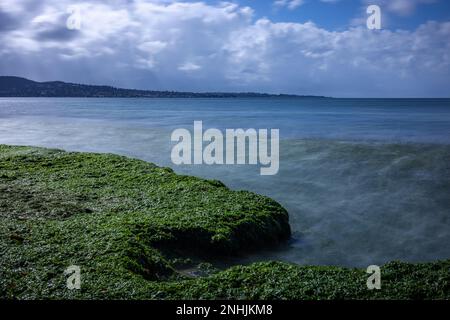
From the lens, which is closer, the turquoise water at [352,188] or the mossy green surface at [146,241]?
the mossy green surface at [146,241]

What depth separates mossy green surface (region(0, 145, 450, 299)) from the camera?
10758 millimetres

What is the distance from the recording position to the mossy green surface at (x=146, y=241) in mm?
10758

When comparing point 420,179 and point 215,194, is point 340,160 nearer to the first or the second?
point 420,179

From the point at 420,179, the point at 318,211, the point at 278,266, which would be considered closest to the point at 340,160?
the point at 420,179

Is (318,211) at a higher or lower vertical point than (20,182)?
lower

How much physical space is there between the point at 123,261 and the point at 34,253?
8.02 ft

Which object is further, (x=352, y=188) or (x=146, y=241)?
(x=352, y=188)

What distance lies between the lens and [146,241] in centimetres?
1446

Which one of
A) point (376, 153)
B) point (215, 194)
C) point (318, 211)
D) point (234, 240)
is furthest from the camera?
point (376, 153)

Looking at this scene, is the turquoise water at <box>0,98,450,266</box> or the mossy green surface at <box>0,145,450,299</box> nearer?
the mossy green surface at <box>0,145,450,299</box>

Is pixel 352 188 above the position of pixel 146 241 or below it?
below
